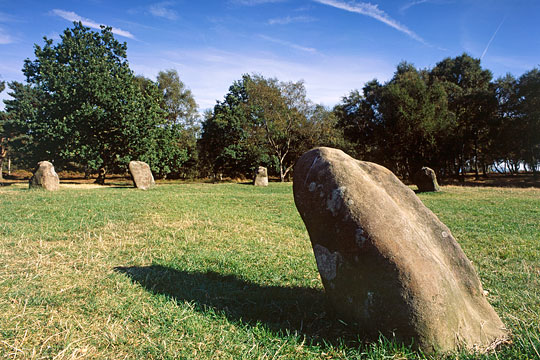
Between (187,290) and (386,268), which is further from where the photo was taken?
(187,290)

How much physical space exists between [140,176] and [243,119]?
18889 millimetres

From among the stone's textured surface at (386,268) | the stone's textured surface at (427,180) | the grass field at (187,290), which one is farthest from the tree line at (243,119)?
the stone's textured surface at (386,268)

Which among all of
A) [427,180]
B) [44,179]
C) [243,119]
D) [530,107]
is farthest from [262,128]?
[530,107]

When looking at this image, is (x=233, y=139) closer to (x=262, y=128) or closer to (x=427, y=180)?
(x=262, y=128)

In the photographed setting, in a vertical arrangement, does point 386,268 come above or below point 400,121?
below

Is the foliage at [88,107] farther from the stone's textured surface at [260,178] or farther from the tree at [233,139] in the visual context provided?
the tree at [233,139]

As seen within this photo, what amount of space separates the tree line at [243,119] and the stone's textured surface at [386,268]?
85.6 feet

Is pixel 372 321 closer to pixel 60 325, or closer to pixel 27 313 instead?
pixel 60 325

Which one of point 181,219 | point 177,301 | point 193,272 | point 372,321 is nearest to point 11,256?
point 193,272

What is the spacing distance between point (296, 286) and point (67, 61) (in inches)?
1193

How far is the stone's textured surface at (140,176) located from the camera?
22.0 meters

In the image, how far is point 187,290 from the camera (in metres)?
4.66

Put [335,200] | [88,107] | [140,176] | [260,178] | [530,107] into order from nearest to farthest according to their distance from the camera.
Answer: [335,200] < [140,176] < [88,107] < [260,178] < [530,107]

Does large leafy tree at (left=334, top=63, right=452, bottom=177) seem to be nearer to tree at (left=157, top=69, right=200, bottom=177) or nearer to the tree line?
the tree line
